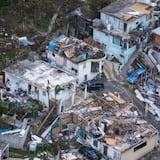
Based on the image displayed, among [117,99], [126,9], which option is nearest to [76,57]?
[117,99]

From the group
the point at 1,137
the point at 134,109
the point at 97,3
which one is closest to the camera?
the point at 1,137

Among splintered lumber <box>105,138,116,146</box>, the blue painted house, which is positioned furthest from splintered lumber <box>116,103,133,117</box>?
the blue painted house

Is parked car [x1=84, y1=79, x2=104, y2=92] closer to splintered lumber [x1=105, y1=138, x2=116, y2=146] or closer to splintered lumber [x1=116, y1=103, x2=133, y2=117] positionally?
splintered lumber [x1=116, y1=103, x2=133, y2=117]

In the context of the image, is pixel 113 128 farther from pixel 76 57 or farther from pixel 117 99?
pixel 76 57

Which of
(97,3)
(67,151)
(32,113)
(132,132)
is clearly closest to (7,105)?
(32,113)

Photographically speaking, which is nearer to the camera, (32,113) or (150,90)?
(32,113)

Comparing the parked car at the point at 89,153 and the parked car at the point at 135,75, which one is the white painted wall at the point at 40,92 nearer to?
the parked car at the point at 89,153

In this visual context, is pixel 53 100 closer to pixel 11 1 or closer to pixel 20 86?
pixel 20 86
